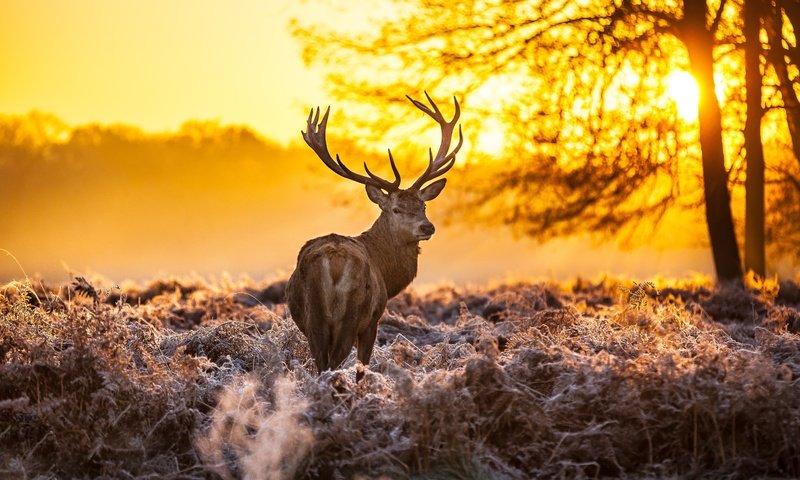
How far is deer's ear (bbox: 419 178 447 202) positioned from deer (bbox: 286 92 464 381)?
27 cm

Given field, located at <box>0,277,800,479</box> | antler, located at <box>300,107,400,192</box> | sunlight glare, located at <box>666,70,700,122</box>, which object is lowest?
field, located at <box>0,277,800,479</box>

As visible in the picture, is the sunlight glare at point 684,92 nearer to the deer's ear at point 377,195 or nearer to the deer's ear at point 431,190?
the deer's ear at point 431,190

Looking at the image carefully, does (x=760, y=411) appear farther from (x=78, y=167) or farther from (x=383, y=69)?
(x=78, y=167)

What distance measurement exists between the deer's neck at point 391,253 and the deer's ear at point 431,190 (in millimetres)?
496

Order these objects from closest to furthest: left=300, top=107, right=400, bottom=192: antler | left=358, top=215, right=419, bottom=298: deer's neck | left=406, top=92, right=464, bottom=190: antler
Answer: left=358, top=215, right=419, bottom=298: deer's neck, left=300, top=107, right=400, bottom=192: antler, left=406, top=92, right=464, bottom=190: antler

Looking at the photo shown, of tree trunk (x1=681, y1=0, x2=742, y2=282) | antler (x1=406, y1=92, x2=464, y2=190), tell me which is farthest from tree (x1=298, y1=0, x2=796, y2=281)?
antler (x1=406, y1=92, x2=464, y2=190)

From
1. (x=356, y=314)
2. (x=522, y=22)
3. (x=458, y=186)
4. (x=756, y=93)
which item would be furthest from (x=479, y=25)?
(x=356, y=314)

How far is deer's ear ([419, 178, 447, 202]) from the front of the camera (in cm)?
962

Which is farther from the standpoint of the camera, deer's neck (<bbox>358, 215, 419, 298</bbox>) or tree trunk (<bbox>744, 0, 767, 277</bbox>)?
tree trunk (<bbox>744, 0, 767, 277</bbox>)

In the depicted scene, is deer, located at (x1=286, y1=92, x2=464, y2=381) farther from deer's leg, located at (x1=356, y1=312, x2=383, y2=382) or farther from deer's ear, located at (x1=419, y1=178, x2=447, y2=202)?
deer's ear, located at (x1=419, y1=178, x2=447, y2=202)

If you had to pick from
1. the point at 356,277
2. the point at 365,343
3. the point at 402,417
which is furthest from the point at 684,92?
the point at 402,417

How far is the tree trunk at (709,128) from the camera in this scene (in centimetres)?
1736

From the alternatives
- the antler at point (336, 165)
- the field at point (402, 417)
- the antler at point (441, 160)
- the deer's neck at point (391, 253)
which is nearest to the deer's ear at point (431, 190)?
the antler at point (441, 160)

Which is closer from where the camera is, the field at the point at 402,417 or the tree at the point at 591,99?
the field at the point at 402,417
